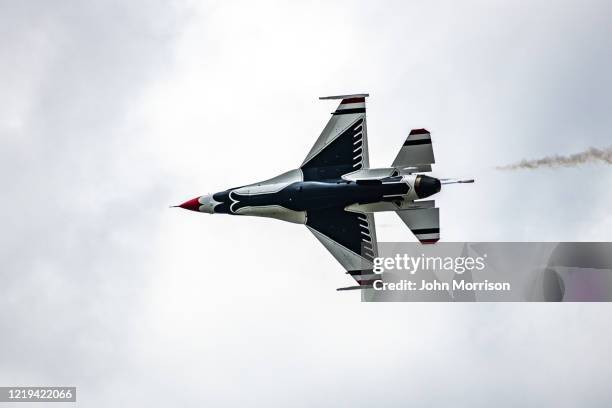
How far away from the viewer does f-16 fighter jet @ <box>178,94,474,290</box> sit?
244ft

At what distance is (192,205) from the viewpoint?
262 feet

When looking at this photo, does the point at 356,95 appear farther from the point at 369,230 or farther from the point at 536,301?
the point at 536,301

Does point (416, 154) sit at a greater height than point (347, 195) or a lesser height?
greater

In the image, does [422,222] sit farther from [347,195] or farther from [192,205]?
[192,205]

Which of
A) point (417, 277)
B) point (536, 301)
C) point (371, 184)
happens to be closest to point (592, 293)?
point (536, 301)

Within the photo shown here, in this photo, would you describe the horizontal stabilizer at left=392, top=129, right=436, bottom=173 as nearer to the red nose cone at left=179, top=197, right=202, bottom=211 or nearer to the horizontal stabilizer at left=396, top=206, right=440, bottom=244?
the horizontal stabilizer at left=396, top=206, right=440, bottom=244

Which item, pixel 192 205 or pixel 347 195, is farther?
pixel 192 205

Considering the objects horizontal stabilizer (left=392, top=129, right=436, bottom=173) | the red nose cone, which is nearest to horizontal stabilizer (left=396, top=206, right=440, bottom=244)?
horizontal stabilizer (left=392, top=129, right=436, bottom=173)

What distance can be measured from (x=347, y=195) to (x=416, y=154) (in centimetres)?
445

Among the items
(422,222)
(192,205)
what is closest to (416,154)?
(422,222)

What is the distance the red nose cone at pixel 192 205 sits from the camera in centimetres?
7981

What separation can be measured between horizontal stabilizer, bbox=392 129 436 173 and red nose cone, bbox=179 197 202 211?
12566mm

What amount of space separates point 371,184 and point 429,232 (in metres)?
4.44

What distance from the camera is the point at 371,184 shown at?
244 feet
